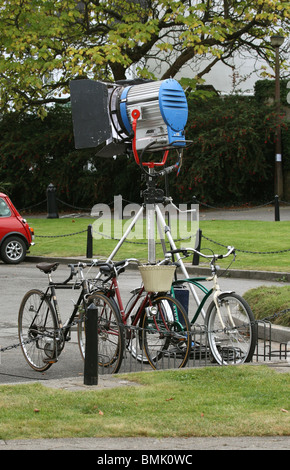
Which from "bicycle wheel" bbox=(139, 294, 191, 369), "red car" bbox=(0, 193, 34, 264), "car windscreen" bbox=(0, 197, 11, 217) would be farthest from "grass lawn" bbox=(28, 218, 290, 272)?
"bicycle wheel" bbox=(139, 294, 191, 369)

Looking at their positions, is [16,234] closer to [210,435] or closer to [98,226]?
[98,226]

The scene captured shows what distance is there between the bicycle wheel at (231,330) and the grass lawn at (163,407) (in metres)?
0.45

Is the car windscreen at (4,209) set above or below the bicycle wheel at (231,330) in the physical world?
above

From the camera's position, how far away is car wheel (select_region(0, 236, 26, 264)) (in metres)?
20.0

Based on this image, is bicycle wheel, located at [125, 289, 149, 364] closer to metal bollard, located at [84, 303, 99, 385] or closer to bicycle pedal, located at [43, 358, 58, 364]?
bicycle pedal, located at [43, 358, 58, 364]

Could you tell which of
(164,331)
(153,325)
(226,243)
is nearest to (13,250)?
(226,243)

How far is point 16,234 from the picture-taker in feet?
65.8

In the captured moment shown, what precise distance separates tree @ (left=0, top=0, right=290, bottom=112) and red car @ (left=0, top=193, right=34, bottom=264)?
6.38 m

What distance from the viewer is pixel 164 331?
8141mm

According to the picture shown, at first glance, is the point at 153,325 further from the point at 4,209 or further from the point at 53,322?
the point at 4,209

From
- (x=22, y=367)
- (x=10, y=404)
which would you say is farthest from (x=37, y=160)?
(x=10, y=404)

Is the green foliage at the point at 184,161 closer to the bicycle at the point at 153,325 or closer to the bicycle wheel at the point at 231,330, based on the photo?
the bicycle at the point at 153,325

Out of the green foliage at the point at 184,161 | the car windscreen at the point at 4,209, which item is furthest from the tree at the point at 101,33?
the car windscreen at the point at 4,209

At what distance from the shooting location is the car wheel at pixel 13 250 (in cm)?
2005
